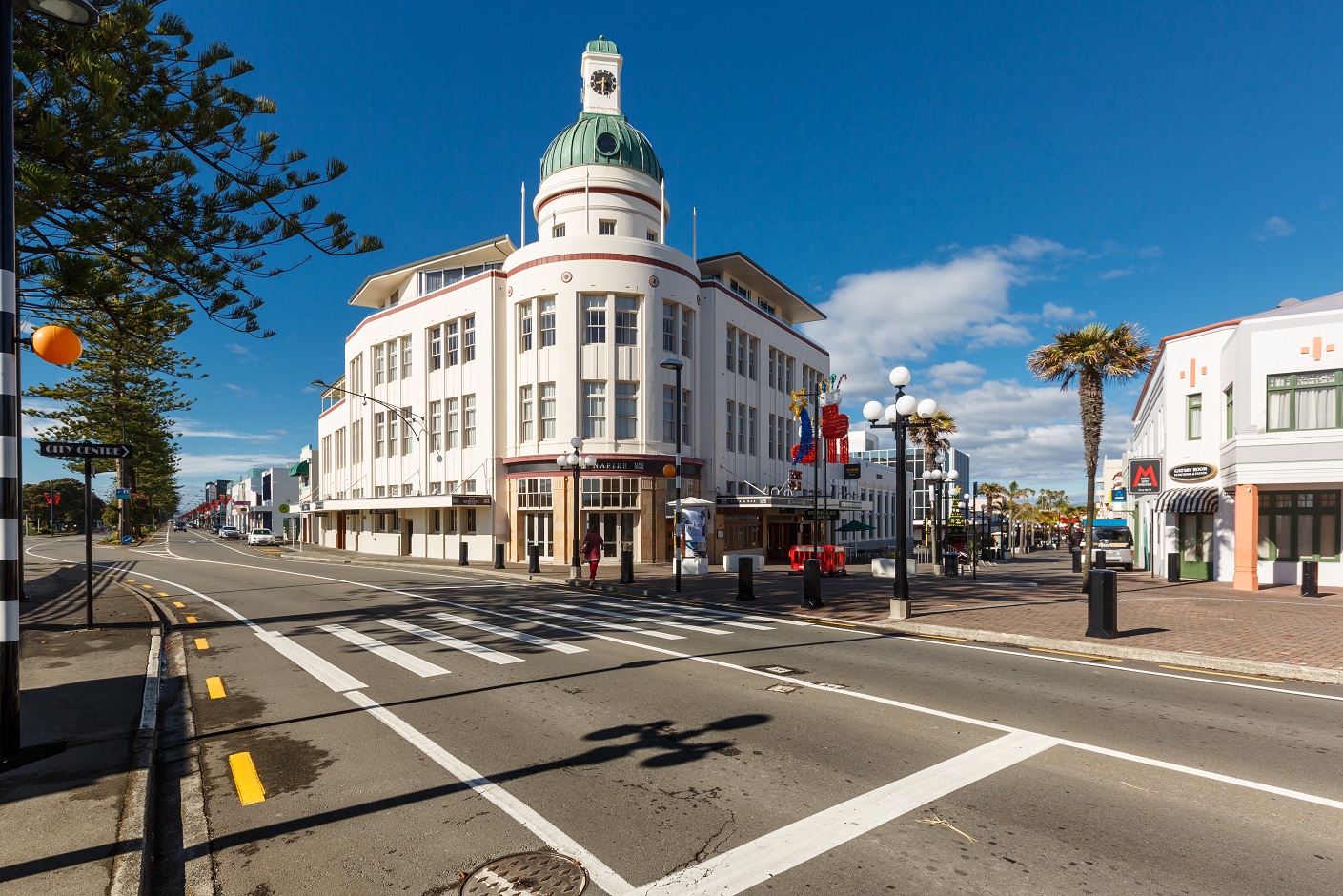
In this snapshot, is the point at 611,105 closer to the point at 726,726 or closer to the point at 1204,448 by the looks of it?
the point at 1204,448

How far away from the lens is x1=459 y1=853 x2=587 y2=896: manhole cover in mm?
3873

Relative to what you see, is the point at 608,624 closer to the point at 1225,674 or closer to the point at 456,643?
the point at 456,643

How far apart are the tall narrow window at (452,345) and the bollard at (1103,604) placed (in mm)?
32063

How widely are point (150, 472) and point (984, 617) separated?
84.3 meters

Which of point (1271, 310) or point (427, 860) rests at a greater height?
point (1271, 310)

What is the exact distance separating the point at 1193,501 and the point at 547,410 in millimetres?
25509

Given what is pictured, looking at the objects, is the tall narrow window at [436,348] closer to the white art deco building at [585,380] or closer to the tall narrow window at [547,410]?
the white art deco building at [585,380]

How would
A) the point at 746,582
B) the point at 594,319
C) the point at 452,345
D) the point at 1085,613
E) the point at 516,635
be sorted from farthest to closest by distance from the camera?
the point at 452,345 → the point at 594,319 → the point at 746,582 → the point at 1085,613 → the point at 516,635

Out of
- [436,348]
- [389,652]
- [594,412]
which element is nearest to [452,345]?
[436,348]

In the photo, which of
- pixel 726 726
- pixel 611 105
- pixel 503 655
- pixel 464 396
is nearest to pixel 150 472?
pixel 464 396

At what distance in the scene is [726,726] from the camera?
6.84 m

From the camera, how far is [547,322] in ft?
105

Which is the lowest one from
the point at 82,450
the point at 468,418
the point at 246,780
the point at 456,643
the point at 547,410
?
the point at 456,643

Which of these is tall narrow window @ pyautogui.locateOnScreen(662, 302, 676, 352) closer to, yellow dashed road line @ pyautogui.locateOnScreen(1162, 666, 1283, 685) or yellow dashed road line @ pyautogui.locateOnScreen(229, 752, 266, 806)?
yellow dashed road line @ pyautogui.locateOnScreen(1162, 666, 1283, 685)
